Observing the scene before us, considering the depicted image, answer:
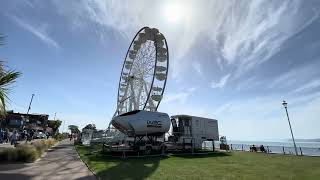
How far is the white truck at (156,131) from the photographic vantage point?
30422 mm

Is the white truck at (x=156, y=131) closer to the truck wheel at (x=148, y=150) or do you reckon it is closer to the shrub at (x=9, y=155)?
the truck wheel at (x=148, y=150)

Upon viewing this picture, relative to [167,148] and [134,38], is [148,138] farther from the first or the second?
[134,38]

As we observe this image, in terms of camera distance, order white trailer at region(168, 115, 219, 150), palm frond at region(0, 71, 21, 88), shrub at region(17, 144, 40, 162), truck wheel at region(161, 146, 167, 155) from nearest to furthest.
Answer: palm frond at region(0, 71, 21, 88), shrub at region(17, 144, 40, 162), truck wheel at region(161, 146, 167, 155), white trailer at region(168, 115, 219, 150)

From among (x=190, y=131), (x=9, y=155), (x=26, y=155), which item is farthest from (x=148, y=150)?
(x=9, y=155)

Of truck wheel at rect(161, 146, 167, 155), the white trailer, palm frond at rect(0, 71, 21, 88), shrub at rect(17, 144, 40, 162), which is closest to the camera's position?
palm frond at rect(0, 71, 21, 88)

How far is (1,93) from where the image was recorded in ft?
41.1

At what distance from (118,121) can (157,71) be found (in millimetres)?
12947

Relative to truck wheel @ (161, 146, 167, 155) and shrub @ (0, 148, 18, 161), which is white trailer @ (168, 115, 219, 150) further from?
shrub @ (0, 148, 18, 161)

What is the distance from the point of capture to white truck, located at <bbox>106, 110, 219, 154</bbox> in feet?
99.8

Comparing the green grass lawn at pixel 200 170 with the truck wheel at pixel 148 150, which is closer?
the green grass lawn at pixel 200 170

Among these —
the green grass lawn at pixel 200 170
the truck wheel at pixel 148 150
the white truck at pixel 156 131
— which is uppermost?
the white truck at pixel 156 131

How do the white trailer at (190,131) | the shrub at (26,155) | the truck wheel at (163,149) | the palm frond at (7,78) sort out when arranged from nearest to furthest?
the palm frond at (7,78), the shrub at (26,155), the truck wheel at (163,149), the white trailer at (190,131)

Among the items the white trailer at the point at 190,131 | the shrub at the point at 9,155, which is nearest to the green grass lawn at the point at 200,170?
the shrub at the point at 9,155

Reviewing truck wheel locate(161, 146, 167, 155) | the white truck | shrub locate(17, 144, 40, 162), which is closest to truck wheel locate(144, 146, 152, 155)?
the white truck
